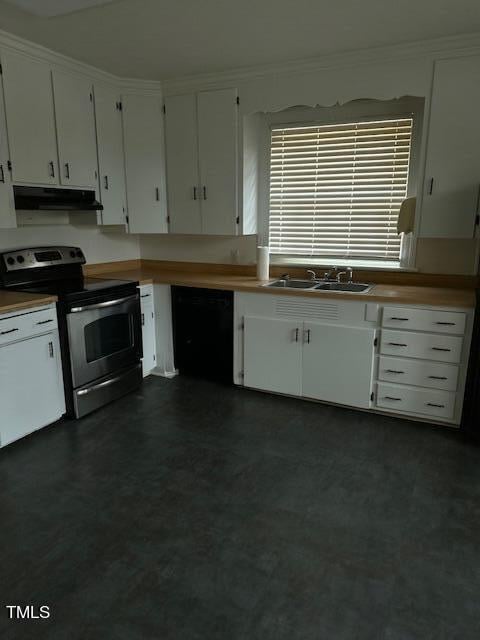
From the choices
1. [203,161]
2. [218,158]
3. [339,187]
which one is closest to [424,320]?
[339,187]

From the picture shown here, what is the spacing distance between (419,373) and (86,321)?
2.33 metres

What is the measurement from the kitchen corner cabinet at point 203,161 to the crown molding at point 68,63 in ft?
0.79

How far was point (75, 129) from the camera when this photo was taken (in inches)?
134

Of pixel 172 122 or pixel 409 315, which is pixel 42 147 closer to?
pixel 172 122

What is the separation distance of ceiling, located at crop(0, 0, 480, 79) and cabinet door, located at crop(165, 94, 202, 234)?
48 cm

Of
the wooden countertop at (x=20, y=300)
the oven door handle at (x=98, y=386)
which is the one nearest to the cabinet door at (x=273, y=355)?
the oven door handle at (x=98, y=386)

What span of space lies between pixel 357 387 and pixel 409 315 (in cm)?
64

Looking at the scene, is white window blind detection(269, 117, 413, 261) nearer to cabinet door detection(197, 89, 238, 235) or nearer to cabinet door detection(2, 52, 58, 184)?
cabinet door detection(197, 89, 238, 235)

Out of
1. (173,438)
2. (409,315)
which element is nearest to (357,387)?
(409,315)

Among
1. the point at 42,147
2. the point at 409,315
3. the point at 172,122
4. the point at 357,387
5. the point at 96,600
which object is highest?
the point at 172,122

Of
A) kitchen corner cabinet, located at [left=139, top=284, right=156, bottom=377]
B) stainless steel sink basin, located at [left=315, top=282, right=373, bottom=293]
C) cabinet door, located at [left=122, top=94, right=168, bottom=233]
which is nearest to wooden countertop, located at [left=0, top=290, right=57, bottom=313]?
kitchen corner cabinet, located at [left=139, top=284, right=156, bottom=377]

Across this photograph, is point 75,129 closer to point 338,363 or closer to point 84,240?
point 84,240

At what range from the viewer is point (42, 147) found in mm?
3146

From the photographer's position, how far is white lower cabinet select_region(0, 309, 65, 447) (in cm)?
263
